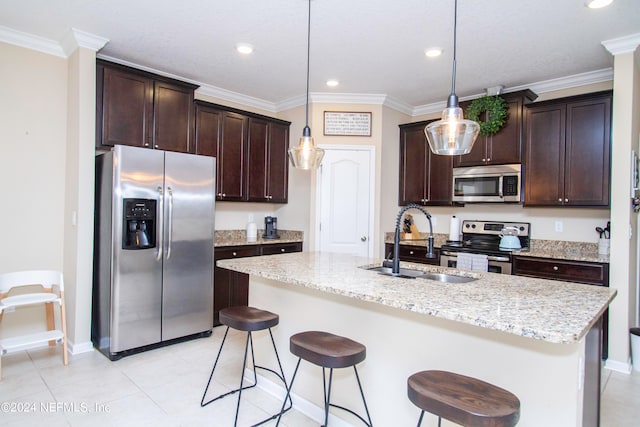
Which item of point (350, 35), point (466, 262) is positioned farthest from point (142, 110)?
point (466, 262)

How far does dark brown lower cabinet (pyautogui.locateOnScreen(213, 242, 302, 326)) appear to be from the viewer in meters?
3.97

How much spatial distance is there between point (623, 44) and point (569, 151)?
3.12ft

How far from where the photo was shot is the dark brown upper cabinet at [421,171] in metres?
4.52

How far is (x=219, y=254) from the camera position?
3947 mm

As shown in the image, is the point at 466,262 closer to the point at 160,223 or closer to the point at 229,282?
the point at 229,282

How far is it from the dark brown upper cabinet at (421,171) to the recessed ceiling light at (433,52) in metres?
1.29

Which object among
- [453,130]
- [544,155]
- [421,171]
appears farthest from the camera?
[421,171]

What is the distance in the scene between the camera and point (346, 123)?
456cm

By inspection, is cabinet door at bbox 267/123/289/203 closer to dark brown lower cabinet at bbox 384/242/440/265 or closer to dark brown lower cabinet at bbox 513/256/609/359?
dark brown lower cabinet at bbox 384/242/440/265

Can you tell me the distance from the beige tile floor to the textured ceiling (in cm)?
266

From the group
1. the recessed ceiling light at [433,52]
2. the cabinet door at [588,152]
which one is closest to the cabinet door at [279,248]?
the recessed ceiling light at [433,52]

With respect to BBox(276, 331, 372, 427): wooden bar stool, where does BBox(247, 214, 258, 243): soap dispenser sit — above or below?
above

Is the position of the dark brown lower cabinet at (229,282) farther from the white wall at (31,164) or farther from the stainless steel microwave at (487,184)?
the stainless steel microwave at (487,184)

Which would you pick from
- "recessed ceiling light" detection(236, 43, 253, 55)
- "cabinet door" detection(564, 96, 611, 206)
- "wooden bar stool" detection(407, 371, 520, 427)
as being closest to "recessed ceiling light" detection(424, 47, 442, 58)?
"cabinet door" detection(564, 96, 611, 206)
